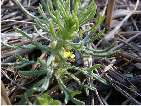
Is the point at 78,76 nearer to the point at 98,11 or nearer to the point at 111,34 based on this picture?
the point at 111,34

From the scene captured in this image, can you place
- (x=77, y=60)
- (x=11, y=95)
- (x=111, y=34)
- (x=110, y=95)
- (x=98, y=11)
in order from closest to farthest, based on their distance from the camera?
(x=11, y=95), (x=110, y=95), (x=77, y=60), (x=111, y=34), (x=98, y=11)

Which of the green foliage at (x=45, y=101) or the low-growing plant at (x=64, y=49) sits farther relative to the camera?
the low-growing plant at (x=64, y=49)

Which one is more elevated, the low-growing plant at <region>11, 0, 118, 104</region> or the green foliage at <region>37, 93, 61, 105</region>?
the low-growing plant at <region>11, 0, 118, 104</region>

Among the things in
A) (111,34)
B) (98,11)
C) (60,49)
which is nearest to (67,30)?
(60,49)

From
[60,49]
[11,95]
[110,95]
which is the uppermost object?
[60,49]

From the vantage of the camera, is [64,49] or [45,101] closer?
[45,101]

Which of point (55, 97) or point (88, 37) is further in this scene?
point (88, 37)

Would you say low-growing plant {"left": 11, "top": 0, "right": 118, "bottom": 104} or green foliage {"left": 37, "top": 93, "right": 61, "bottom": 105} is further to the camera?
low-growing plant {"left": 11, "top": 0, "right": 118, "bottom": 104}

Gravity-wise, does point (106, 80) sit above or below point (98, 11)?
below

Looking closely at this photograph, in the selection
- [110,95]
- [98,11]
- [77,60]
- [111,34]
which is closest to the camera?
[110,95]

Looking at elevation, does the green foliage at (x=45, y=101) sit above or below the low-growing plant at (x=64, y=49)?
below
